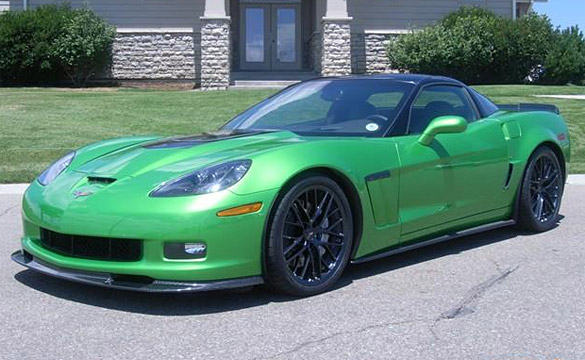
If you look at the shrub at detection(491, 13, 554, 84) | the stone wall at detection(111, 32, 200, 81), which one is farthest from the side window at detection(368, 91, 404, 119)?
the stone wall at detection(111, 32, 200, 81)

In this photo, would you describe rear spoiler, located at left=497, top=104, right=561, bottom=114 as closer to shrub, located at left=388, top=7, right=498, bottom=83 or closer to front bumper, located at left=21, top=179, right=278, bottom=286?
front bumper, located at left=21, top=179, right=278, bottom=286

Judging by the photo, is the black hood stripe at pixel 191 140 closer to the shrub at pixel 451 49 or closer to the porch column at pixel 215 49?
the porch column at pixel 215 49

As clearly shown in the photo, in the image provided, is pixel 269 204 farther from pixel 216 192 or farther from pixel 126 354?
pixel 126 354

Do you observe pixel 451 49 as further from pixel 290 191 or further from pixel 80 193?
pixel 80 193

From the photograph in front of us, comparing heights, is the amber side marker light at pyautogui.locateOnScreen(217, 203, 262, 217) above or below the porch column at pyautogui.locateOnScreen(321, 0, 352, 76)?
below

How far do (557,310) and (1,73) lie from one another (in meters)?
21.0

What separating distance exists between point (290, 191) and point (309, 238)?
358 millimetres

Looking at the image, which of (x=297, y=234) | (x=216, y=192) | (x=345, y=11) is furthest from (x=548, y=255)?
(x=345, y=11)

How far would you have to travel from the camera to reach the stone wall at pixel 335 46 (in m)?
22.8

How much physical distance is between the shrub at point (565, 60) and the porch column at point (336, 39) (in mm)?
6539

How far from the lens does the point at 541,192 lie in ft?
21.6

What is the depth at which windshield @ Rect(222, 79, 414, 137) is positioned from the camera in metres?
5.41

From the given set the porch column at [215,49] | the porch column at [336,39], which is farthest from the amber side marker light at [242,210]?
the porch column at [336,39]

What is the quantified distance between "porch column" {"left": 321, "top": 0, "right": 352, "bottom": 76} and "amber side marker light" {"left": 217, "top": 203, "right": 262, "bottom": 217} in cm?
1884
